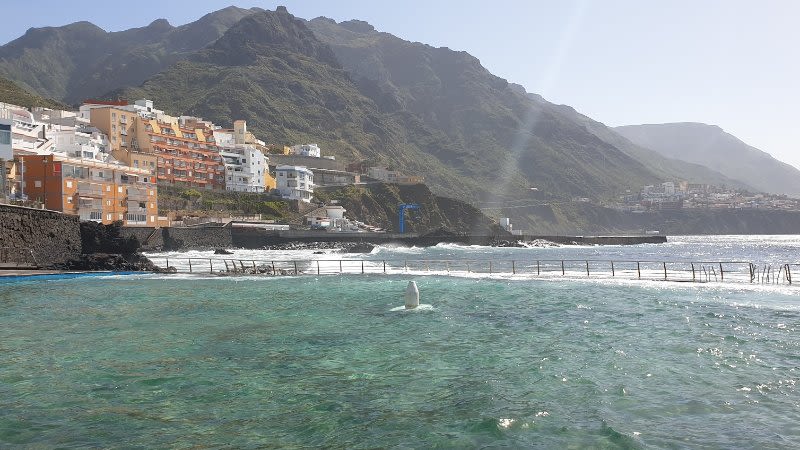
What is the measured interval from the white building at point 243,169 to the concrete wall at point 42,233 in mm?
60266

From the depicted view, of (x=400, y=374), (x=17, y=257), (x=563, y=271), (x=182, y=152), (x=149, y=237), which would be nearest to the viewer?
(x=400, y=374)

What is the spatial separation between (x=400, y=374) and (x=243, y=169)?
110m

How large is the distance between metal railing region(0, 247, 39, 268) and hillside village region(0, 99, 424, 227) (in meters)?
12.1

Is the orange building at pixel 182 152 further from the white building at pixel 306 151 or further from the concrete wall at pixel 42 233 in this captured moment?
the concrete wall at pixel 42 233

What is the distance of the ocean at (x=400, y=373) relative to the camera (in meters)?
10.1

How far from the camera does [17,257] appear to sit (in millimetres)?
42875

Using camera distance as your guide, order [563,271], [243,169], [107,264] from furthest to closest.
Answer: [243,169], [107,264], [563,271]

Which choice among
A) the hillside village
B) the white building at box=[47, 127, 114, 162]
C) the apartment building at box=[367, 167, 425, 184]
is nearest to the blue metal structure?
the hillside village

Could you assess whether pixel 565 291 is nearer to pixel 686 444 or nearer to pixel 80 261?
pixel 686 444

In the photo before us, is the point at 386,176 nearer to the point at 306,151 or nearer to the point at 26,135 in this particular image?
the point at 306,151

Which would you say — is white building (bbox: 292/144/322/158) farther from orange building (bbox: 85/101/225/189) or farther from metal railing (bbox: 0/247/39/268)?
metal railing (bbox: 0/247/39/268)

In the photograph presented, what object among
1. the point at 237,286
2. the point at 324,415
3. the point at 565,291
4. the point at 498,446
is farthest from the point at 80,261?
the point at 498,446

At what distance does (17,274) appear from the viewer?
39.7 m

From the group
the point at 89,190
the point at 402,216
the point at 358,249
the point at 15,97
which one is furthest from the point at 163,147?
the point at 402,216
